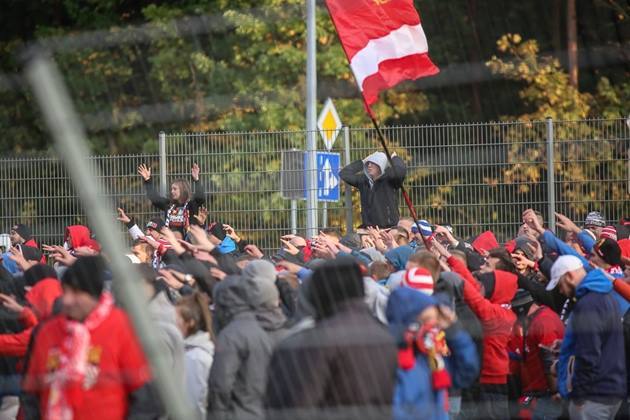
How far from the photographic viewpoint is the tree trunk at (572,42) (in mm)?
24598

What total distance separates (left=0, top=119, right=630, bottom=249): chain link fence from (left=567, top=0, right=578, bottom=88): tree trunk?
9206 mm

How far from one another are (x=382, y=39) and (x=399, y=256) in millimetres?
2371

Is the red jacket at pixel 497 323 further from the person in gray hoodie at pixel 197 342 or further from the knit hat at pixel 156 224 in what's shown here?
the knit hat at pixel 156 224

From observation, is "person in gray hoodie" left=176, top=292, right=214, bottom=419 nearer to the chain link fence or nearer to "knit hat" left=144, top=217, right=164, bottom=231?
"knit hat" left=144, top=217, right=164, bottom=231

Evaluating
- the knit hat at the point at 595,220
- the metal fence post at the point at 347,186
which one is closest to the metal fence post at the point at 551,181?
the knit hat at the point at 595,220

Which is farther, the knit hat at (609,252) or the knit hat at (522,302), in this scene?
the knit hat at (522,302)

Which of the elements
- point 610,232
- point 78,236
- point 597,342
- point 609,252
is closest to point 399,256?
point 609,252

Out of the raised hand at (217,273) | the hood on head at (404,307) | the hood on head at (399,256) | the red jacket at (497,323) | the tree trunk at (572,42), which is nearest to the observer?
the hood on head at (404,307)

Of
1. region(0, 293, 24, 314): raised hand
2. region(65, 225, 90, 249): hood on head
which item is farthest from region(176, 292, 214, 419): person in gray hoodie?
region(65, 225, 90, 249): hood on head

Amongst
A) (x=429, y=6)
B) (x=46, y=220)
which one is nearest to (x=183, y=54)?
(x=429, y=6)

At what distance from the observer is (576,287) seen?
8750 mm

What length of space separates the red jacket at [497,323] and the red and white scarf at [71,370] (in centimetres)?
332

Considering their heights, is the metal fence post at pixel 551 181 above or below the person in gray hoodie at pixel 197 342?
above

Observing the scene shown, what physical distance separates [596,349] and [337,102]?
617 inches
